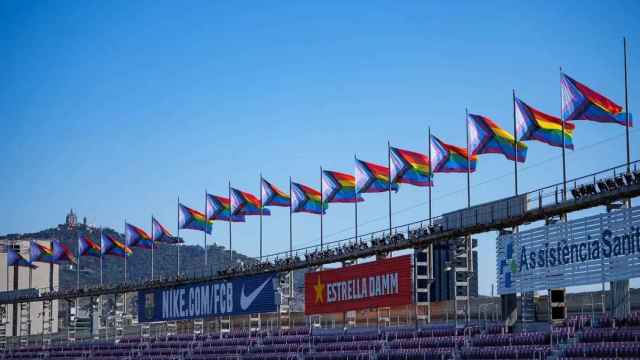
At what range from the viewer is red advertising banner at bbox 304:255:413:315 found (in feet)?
213

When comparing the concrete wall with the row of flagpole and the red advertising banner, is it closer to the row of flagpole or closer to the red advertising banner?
the row of flagpole

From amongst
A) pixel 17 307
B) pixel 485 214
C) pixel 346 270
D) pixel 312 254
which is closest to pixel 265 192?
pixel 312 254

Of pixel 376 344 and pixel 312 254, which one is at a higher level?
pixel 312 254

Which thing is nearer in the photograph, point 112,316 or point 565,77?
point 565,77

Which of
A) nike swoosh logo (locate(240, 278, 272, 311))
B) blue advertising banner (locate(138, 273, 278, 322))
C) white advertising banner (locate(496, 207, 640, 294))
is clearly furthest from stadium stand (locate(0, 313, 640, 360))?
white advertising banner (locate(496, 207, 640, 294))

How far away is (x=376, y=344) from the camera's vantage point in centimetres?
6569

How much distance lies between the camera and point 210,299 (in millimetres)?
84875

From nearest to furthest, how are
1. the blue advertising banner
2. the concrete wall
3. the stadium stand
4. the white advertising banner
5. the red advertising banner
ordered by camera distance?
the white advertising banner, the stadium stand, the red advertising banner, the blue advertising banner, the concrete wall

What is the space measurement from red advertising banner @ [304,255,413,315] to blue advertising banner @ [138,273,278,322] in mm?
4725

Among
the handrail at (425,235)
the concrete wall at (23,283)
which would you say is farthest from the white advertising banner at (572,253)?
the concrete wall at (23,283)

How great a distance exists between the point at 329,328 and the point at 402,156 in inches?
544

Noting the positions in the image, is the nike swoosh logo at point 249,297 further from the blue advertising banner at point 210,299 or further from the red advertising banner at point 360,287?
the red advertising banner at point 360,287

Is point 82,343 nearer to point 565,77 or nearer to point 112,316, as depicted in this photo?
point 112,316

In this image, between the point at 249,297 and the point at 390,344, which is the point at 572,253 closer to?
the point at 390,344
